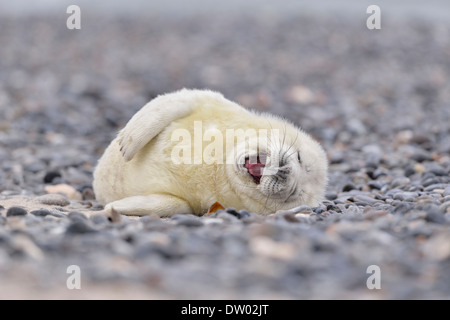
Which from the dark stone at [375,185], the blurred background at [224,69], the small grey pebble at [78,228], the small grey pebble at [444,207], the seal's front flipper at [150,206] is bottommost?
the small grey pebble at [78,228]

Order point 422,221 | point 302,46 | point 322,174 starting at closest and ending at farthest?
1. point 422,221
2. point 322,174
3. point 302,46

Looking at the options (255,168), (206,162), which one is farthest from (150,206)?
(255,168)

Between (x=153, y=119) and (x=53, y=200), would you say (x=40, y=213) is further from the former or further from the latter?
(x=153, y=119)

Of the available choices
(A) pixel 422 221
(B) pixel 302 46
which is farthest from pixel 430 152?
(B) pixel 302 46

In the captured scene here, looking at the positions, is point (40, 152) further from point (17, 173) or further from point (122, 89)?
Answer: point (122, 89)

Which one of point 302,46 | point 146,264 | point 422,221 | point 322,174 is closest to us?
point 146,264

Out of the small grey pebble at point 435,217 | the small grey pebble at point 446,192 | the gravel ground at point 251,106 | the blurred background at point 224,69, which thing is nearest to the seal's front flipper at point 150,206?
the gravel ground at point 251,106

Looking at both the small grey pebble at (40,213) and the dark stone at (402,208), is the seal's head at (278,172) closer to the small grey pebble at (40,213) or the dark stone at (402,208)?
the dark stone at (402,208)
